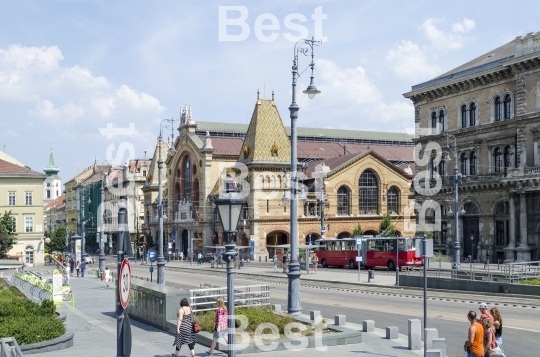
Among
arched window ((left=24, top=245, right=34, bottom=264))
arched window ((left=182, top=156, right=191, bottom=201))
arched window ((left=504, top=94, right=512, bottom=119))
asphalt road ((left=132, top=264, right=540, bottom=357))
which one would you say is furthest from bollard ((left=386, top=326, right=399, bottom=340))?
arched window ((left=182, top=156, right=191, bottom=201))

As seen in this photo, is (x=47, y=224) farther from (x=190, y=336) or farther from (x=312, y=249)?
(x=190, y=336)

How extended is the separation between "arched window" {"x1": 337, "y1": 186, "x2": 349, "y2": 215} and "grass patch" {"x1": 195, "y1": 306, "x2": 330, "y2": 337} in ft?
204

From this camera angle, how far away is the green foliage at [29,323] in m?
16.4

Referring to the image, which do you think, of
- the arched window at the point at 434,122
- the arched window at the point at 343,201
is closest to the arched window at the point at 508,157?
the arched window at the point at 434,122

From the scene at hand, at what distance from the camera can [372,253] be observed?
179 ft

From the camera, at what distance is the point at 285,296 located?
3272cm

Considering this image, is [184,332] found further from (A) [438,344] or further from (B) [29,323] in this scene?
(A) [438,344]

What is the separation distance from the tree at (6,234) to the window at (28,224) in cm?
532

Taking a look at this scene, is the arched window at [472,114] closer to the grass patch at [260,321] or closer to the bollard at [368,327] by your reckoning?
the bollard at [368,327]

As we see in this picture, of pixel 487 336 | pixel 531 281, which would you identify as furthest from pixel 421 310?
pixel 487 336

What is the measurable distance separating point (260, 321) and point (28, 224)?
69.4 m

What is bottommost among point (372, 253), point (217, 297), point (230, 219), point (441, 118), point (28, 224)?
point (372, 253)

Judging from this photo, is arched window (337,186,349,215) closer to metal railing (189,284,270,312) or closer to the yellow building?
the yellow building

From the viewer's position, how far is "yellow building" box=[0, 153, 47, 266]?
79938mm
